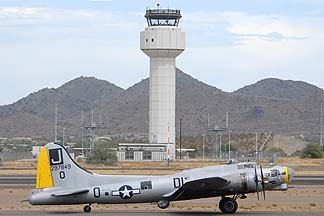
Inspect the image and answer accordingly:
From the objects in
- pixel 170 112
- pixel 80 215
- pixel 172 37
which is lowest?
pixel 80 215

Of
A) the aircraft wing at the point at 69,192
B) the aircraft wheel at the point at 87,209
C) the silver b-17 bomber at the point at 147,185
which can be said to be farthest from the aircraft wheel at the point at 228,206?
the aircraft wing at the point at 69,192

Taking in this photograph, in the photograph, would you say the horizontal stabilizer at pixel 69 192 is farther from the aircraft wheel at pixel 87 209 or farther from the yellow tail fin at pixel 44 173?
the aircraft wheel at pixel 87 209

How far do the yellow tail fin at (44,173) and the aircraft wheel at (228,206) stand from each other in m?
7.71

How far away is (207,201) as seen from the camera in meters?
→ 46.6

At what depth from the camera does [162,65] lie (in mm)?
125625

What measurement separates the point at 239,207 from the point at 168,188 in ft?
17.3

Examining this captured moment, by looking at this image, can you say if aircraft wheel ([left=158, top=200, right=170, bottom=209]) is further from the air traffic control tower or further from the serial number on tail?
the air traffic control tower

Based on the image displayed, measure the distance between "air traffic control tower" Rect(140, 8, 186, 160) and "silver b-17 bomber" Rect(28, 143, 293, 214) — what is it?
281 ft

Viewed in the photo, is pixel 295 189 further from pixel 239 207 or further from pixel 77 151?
pixel 77 151

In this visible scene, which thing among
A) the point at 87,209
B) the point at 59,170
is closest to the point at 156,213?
the point at 87,209

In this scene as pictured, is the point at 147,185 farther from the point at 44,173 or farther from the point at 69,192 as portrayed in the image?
the point at 44,173

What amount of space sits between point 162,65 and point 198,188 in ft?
290

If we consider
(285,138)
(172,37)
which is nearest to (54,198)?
(172,37)

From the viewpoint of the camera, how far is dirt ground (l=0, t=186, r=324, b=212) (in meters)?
41.5
